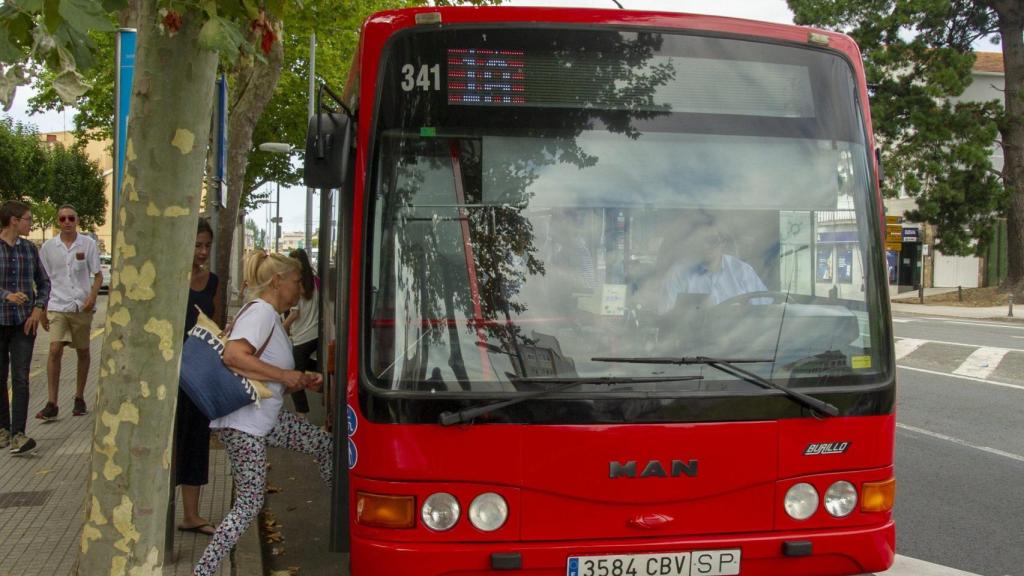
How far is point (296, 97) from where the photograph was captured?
28.9 metres

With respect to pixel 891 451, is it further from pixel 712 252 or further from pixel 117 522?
pixel 117 522

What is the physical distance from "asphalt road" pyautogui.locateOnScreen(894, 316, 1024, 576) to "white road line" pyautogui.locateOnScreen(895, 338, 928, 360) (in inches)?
19.1

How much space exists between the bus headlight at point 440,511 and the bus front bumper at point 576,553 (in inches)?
2.9

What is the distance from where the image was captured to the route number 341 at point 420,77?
3996 millimetres

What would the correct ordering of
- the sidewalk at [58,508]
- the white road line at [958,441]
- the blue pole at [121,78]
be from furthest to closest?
the white road line at [958,441] → the blue pole at [121,78] → the sidewalk at [58,508]

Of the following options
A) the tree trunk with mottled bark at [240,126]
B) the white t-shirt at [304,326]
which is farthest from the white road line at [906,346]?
the tree trunk with mottled bark at [240,126]

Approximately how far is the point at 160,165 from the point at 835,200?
2729 millimetres

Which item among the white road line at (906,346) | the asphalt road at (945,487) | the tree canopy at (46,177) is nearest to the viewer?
the asphalt road at (945,487)

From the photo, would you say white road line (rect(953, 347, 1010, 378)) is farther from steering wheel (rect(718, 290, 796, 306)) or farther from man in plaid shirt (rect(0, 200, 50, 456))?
man in plaid shirt (rect(0, 200, 50, 456))

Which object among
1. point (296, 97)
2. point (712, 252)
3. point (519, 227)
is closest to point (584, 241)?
point (519, 227)

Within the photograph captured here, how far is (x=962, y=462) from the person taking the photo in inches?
325

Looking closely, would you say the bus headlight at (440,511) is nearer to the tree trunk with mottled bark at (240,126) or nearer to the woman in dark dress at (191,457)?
the woman in dark dress at (191,457)

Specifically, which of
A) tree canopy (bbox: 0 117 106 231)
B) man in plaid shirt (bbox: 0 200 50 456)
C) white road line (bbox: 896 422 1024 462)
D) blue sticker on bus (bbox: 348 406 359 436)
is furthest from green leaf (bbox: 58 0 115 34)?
tree canopy (bbox: 0 117 106 231)

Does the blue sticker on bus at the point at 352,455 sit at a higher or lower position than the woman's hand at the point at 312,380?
lower
